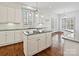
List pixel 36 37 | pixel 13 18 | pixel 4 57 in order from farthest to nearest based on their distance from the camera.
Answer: pixel 36 37 → pixel 13 18 → pixel 4 57

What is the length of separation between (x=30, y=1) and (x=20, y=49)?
3.29 feet

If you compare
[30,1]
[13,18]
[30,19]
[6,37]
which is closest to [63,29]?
[30,19]

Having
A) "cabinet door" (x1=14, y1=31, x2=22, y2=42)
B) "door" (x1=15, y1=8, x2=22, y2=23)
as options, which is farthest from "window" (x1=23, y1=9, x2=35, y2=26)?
"cabinet door" (x1=14, y1=31, x2=22, y2=42)

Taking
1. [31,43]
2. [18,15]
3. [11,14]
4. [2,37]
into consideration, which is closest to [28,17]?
[18,15]

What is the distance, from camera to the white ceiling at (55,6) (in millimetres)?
1755

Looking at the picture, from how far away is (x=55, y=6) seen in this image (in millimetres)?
1857

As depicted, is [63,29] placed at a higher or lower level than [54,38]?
higher

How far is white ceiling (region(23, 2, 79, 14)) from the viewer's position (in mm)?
1755

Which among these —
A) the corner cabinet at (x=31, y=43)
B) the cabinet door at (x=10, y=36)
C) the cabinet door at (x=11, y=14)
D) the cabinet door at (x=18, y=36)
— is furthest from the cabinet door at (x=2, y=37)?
the corner cabinet at (x=31, y=43)

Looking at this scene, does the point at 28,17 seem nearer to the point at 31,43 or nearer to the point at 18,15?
the point at 18,15

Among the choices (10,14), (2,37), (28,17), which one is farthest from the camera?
(10,14)

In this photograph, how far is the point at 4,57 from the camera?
67.1 inches

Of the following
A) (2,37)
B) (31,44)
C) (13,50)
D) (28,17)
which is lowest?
→ (13,50)

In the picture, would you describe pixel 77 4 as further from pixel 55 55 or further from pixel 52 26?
pixel 55 55
